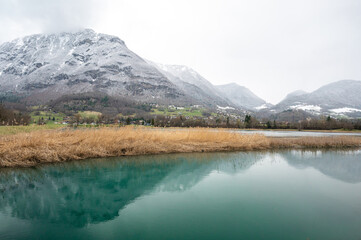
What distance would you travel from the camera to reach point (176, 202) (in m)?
7.70

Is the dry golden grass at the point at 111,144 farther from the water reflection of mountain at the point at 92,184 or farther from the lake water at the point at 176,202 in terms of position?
the lake water at the point at 176,202

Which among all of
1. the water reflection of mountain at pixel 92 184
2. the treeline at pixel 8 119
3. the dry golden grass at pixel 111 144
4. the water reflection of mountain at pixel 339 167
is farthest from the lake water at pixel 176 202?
the treeline at pixel 8 119

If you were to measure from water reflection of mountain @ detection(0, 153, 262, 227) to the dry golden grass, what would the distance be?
3.14 feet

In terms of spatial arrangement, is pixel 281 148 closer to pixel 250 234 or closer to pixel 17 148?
pixel 250 234

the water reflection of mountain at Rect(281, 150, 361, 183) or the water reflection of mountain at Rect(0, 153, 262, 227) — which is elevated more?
the water reflection of mountain at Rect(0, 153, 262, 227)

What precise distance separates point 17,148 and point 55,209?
24.6ft

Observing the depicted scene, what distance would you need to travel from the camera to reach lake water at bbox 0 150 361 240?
562 centimetres

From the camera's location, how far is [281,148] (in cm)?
2347

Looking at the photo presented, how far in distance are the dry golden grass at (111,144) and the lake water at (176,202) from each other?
1.06m

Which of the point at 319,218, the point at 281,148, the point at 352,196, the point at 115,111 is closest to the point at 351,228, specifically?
the point at 319,218

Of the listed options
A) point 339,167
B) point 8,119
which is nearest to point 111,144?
point 339,167

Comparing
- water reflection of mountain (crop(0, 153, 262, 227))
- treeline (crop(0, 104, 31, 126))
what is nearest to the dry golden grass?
water reflection of mountain (crop(0, 153, 262, 227))

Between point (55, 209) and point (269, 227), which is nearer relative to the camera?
point (269, 227)

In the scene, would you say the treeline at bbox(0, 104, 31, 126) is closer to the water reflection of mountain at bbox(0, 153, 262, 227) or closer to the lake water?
the water reflection of mountain at bbox(0, 153, 262, 227)
